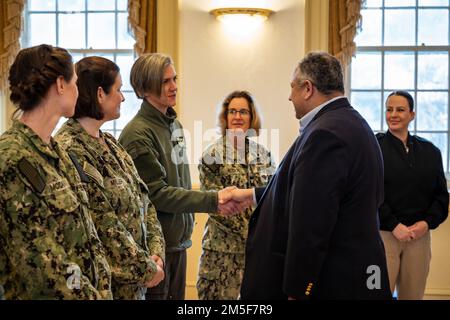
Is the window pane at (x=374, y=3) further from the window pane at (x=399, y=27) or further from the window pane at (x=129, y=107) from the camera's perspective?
the window pane at (x=129, y=107)

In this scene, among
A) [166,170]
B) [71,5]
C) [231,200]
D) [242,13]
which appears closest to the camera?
[166,170]

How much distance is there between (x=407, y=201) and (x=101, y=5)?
3039 millimetres

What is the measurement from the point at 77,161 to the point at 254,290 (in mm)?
803

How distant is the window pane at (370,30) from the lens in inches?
224

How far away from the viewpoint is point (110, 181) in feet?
7.91

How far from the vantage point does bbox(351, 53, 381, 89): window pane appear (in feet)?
18.8

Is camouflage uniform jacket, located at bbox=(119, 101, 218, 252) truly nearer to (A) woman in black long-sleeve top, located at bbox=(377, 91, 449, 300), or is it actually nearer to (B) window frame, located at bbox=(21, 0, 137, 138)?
(A) woman in black long-sleeve top, located at bbox=(377, 91, 449, 300)

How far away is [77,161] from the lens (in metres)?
2.25

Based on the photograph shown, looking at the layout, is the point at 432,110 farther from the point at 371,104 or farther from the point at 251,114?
the point at 251,114

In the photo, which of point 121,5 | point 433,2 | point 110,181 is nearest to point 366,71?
point 433,2

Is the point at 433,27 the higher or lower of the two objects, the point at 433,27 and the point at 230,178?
the higher

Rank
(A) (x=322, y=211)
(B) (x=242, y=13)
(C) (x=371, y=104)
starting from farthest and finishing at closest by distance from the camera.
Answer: (C) (x=371, y=104)
(B) (x=242, y=13)
(A) (x=322, y=211)

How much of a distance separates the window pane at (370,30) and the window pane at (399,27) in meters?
0.07
